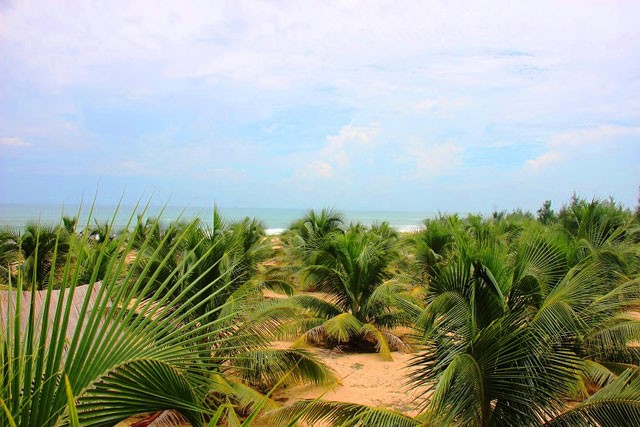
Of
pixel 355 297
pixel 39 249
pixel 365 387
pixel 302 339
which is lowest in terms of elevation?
pixel 365 387

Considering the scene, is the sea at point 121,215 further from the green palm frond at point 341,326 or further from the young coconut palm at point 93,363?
the green palm frond at point 341,326

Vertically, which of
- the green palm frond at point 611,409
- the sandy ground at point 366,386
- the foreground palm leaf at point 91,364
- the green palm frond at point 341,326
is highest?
the foreground palm leaf at point 91,364

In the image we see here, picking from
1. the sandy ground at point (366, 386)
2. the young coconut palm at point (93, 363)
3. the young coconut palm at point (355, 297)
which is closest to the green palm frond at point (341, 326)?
the young coconut palm at point (355, 297)

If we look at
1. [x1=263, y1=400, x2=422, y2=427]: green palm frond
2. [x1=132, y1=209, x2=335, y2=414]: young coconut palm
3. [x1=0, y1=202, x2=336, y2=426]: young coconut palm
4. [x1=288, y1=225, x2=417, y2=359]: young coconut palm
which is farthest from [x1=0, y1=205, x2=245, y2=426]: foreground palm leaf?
[x1=288, y1=225, x2=417, y2=359]: young coconut palm

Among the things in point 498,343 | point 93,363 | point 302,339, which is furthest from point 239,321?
point 93,363

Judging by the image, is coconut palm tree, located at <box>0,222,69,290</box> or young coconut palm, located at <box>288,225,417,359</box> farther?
young coconut palm, located at <box>288,225,417,359</box>

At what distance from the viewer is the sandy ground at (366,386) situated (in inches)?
276

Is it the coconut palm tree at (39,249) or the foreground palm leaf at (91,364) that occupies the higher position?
the foreground palm leaf at (91,364)

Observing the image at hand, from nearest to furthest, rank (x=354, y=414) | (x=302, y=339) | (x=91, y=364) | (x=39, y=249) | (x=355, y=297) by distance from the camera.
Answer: (x=91, y=364)
(x=354, y=414)
(x=302, y=339)
(x=39, y=249)
(x=355, y=297)

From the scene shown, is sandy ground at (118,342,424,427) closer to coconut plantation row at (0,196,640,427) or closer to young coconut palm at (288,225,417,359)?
coconut plantation row at (0,196,640,427)

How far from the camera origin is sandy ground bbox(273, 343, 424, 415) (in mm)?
7000

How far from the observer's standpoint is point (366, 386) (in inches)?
302

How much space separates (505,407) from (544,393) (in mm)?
384

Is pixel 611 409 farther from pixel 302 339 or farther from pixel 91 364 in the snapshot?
pixel 302 339
